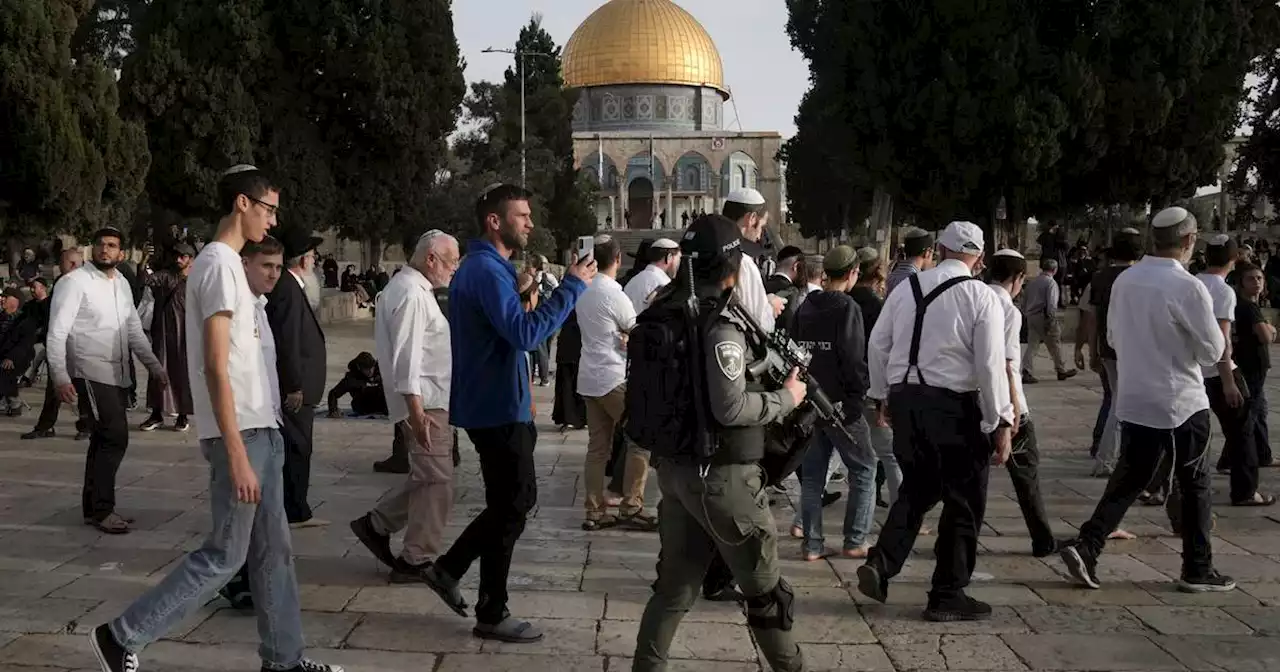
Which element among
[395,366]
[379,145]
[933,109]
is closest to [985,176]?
[933,109]

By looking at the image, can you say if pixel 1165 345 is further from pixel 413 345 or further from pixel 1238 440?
pixel 413 345

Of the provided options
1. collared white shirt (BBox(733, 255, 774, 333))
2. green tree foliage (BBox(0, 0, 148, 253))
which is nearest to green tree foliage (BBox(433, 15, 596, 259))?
green tree foliage (BBox(0, 0, 148, 253))

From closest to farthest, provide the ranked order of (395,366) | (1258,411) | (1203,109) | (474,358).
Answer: (474,358) < (395,366) < (1258,411) < (1203,109)

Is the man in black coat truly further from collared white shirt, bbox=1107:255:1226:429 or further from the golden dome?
the golden dome

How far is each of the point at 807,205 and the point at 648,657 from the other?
4346 centimetres

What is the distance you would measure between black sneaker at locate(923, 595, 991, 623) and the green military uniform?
1.62 metres

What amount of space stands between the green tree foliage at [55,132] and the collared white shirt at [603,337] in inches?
932

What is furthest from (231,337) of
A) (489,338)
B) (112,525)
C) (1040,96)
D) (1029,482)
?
(1040,96)

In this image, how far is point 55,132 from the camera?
86.6 feet

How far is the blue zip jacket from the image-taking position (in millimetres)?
4426

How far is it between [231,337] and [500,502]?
1.29m

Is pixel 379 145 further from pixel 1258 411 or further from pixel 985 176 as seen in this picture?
pixel 1258 411

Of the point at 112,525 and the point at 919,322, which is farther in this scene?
the point at 112,525

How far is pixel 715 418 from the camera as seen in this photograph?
135 inches
